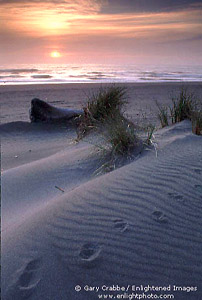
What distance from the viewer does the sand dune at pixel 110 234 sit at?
6.26 ft

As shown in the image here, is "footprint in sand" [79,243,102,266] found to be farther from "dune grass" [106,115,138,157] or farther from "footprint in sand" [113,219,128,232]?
"dune grass" [106,115,138,157]

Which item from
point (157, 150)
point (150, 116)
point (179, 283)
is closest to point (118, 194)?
point (179, 283)

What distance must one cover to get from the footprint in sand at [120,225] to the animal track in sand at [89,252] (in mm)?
230

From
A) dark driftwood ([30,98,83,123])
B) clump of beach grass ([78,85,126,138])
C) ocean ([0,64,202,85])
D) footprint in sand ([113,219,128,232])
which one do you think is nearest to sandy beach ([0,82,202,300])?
footprint in sand ([113,219,128,232])

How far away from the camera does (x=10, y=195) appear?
11.3 feet

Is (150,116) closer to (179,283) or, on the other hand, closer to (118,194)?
(118,194)

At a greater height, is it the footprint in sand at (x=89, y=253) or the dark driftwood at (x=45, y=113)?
the dark driftwood at (x=45, y=113)

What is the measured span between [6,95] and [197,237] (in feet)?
40.5

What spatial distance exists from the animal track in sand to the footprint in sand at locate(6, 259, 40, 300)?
0.94 feet

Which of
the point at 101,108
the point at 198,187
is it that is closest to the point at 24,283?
the point at 198,187

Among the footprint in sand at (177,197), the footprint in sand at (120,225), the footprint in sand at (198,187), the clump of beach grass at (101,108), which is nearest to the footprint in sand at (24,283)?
the footprint in sand at (120,225)

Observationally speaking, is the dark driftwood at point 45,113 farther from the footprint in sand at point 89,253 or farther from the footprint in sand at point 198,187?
the footprint in sand at point 89,253

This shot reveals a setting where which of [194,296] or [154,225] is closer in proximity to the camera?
[194,296]

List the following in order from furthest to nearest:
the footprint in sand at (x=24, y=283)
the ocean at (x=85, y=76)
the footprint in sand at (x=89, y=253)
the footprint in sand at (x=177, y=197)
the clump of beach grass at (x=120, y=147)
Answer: the ocean at (x=85, y=76), the clump of beach grass at (x=120, y=147), the footprint in sand at (x=177, y=197), the footprint in sand at (x=89, y=253), the footprint in sand at (x=24, y=283)
